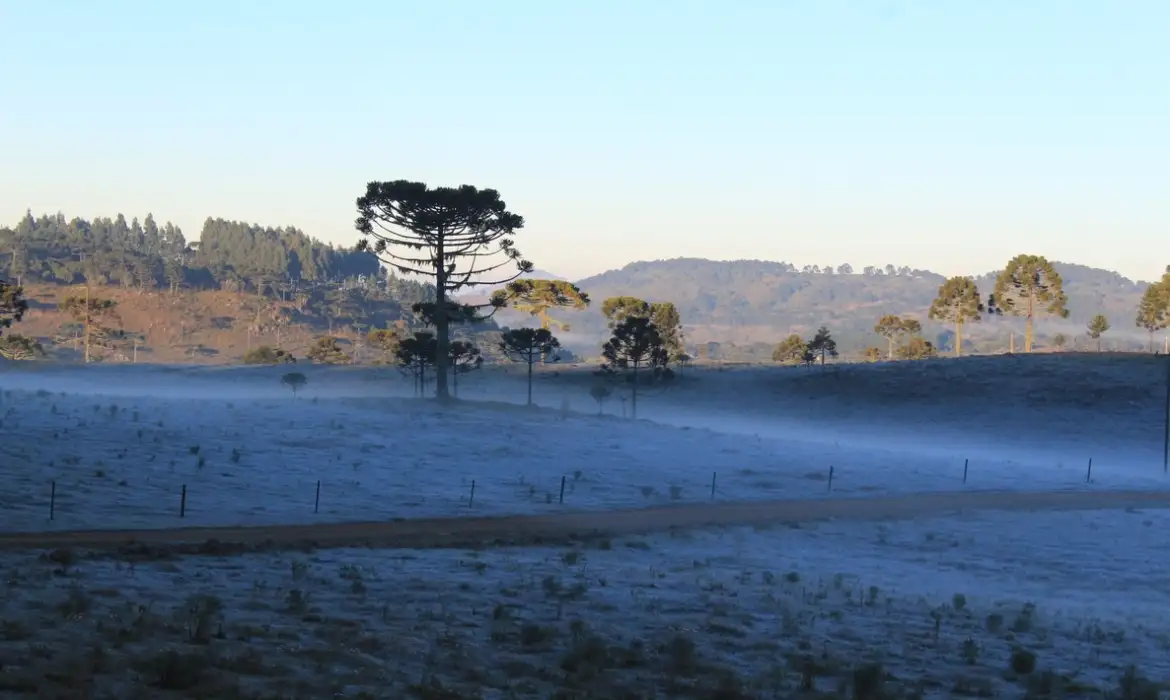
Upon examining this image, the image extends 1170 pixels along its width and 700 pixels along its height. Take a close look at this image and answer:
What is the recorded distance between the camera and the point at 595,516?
3297 centimetres

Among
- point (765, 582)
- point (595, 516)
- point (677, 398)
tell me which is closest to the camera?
point (765, 582)

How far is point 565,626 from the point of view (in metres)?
17.0

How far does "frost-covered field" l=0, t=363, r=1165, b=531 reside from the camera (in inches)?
1208

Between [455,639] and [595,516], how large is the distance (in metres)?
17.5

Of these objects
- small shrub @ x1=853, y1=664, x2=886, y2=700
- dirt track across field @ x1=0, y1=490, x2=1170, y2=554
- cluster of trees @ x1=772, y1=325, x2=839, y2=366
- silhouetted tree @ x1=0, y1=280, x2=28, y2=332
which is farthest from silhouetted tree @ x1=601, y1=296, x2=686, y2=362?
small shrub @ x1=853, y1=664, x2=886, y2=700

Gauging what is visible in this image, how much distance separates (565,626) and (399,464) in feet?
80.6

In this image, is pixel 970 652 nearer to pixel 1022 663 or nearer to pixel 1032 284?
pixel 1022 663

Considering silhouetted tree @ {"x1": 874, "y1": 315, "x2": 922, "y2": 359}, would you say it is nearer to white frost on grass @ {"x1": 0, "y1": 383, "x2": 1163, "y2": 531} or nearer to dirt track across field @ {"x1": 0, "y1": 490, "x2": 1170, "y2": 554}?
white frost on grass @ {"x1": 0, "y1": 383, "x2": 1163, "y2": 531}

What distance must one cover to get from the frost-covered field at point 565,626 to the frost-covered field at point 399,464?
8.19 metres

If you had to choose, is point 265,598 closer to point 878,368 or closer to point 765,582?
point 765,582

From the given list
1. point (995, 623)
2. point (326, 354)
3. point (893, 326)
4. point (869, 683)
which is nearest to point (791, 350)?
point (893, 326)

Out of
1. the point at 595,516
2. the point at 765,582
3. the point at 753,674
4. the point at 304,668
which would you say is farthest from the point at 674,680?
the point at 595,516

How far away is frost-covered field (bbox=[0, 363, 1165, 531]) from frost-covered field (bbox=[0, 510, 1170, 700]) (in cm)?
819

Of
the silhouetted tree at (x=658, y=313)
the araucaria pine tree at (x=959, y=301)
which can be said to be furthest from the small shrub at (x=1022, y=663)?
the araucaria pine tree at (x=959, y=301)
